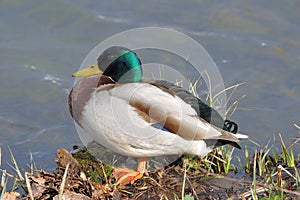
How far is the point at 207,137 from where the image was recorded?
4430 millimetres

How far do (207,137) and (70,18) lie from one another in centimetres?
453

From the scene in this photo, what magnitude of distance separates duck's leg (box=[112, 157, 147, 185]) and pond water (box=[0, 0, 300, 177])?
5.96 feet

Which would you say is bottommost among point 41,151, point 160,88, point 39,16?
point 41,151

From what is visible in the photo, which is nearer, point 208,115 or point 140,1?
point 208,115

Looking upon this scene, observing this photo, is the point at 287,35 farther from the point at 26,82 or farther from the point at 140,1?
the point at 26,82

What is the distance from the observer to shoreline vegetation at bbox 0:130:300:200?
376cm

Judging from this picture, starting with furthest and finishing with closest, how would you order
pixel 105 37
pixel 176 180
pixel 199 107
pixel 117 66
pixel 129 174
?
pixel 105 37 → pixel 117 66 → pixel 199 107 → pixel 129 174 → pixel 176 180

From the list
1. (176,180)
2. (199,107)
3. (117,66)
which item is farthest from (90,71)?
(176,180)

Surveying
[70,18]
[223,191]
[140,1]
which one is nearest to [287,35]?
[140,1]

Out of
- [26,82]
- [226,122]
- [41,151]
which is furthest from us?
[26,82]

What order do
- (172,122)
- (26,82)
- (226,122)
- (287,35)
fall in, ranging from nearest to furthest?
(172,122) < (226,122) < (26,82) < (287,35)

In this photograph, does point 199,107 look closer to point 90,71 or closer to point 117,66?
point 117,66

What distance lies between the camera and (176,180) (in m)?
4.24

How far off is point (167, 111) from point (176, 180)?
18.3 inches
